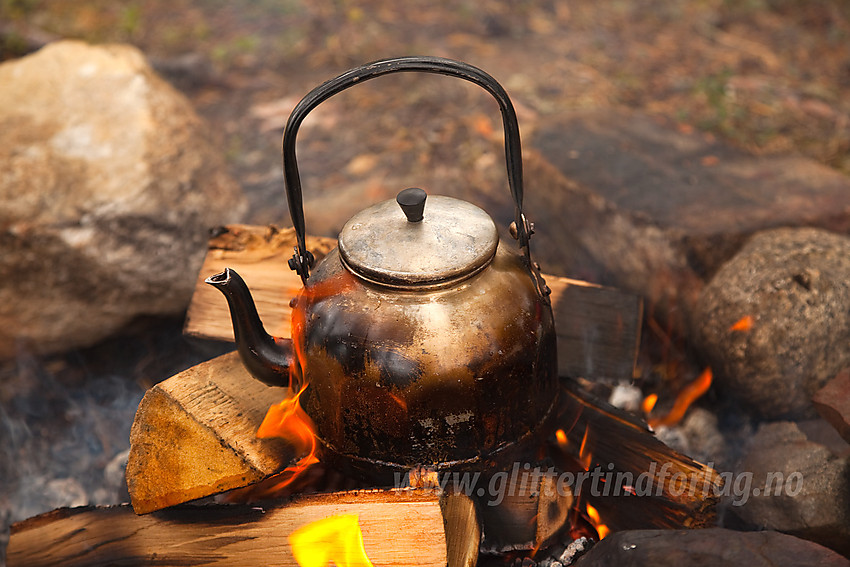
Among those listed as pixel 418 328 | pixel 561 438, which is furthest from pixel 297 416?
pixel 561 438

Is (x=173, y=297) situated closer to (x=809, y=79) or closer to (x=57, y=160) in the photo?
(x=57, y=160)

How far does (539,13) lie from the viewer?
6938 mm

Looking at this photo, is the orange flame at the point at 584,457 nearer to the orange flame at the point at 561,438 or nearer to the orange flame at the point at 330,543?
the orange flame at the point at 561,438

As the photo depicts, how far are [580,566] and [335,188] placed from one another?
3396 mm

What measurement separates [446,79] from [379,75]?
4.56m

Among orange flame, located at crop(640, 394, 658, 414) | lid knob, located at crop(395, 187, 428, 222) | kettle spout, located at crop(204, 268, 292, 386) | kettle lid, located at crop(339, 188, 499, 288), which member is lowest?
orange flame, located at crop(640, 394, 658, 414)

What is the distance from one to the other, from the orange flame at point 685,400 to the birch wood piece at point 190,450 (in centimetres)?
161

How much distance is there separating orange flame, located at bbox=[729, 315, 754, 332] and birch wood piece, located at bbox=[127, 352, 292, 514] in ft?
5.78

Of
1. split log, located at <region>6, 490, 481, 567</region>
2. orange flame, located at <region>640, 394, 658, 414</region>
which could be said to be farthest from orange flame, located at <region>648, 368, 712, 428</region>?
split log, located at <region>6, 490, 481, 567</region>

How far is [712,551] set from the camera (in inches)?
67.1

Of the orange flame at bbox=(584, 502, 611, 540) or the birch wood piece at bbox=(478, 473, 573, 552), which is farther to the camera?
the orange flame at bbox=(584, 502, 611, 540)

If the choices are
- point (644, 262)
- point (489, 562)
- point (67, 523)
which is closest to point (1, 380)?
point (67, 523)

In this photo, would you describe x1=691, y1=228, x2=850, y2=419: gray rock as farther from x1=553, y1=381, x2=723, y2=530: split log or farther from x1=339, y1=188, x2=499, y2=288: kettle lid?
x1=339, y1=188, x2=499, y2=288: kettle lid

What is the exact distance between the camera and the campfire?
177 centimetres
